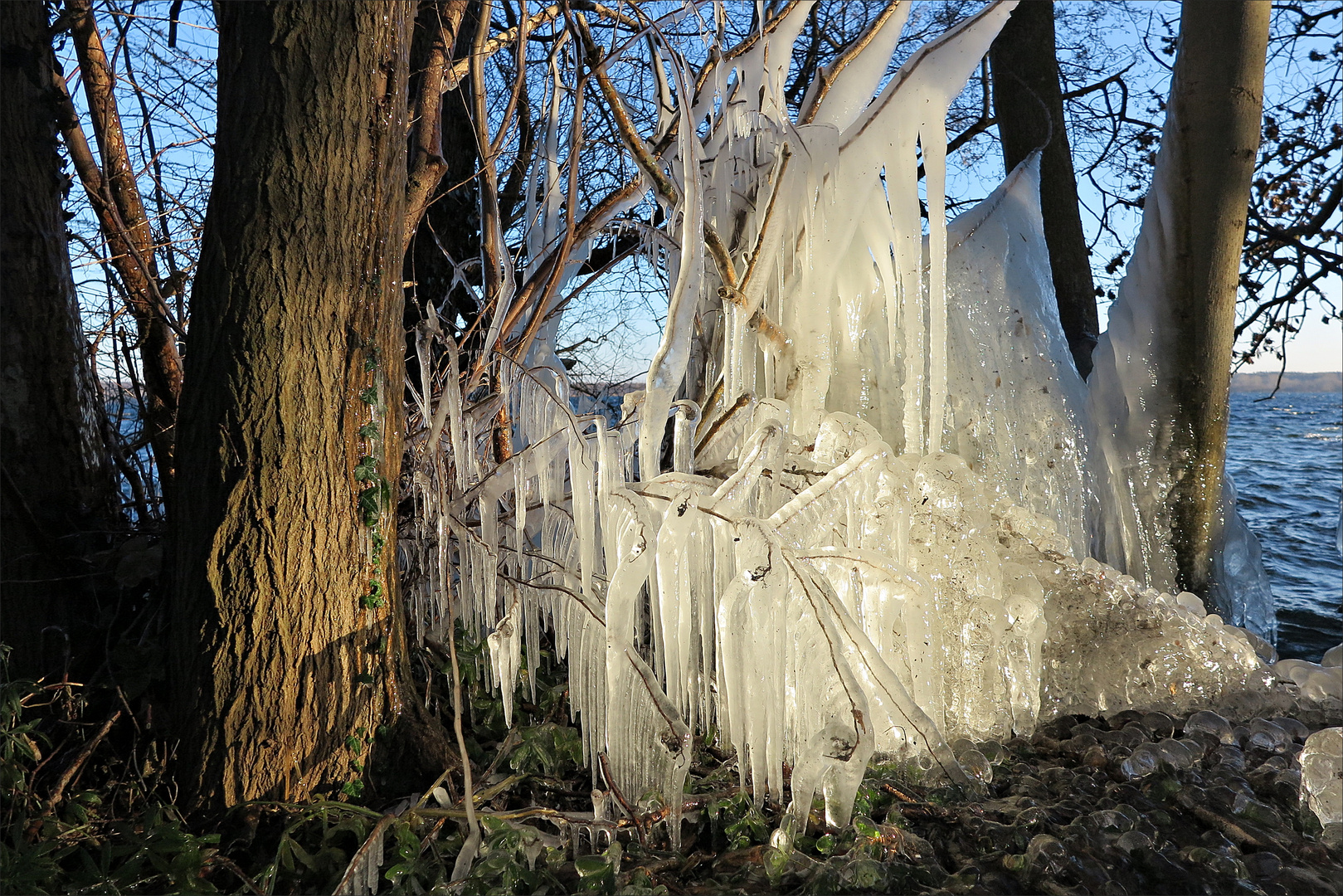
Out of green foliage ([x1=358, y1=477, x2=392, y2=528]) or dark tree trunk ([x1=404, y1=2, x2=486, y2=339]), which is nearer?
green foliage ([x1=358, y1=477, x2=392, y2=528])

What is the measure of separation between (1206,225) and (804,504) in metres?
2.67

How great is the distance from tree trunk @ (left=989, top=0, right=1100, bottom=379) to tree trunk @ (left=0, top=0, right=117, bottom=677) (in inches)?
172

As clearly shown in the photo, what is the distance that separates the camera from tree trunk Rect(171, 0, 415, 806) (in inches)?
70.1

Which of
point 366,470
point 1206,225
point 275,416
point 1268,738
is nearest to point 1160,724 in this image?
point 1268,738

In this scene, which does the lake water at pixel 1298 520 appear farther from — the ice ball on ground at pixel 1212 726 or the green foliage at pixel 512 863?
the green foliage at pixel 512 863

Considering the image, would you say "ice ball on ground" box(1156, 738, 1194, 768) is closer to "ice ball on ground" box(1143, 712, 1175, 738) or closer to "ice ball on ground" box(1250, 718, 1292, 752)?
"ice ball on ground" box(1143, 712, 1175, 738)

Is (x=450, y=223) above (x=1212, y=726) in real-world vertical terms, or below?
above

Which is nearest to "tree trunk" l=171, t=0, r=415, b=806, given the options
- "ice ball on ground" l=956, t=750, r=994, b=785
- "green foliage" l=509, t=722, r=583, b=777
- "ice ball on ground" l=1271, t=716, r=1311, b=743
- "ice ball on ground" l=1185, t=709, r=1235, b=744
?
"green foliage" l=509, t=722, r=583, b=777

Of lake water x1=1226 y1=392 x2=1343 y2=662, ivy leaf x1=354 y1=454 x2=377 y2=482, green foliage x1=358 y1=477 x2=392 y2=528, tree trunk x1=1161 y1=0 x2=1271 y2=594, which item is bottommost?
lake water x1=1226 y1=392 x2=1343 y2=662

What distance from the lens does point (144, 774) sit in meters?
1.83

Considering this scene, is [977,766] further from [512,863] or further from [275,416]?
[275,416]

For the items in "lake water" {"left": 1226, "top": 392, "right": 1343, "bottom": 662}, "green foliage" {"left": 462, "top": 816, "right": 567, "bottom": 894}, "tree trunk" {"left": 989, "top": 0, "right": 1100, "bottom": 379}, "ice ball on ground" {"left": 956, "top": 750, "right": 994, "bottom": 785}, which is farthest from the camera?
"lake water" {"left": 1226, "top": 392, "right": 1343, "bottom": 662}

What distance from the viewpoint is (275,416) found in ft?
5.87

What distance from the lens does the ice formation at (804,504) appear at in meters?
1.76
